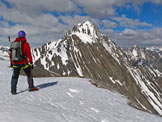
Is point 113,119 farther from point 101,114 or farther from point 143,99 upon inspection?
point 143,99

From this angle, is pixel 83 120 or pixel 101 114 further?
pixel 101 114

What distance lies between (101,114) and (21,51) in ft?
22.4

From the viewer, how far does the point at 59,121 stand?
20.9 feet

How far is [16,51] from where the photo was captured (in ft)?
33.5

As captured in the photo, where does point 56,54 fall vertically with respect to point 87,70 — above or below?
above

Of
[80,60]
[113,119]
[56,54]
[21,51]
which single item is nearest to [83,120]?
[113,119]

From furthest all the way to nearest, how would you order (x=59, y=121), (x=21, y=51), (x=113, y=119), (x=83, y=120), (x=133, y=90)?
1. (x=133, y=90)
2. (x=21, y=51)
3. (x=113, y=119)
4. (x=83, y=120)
5. (x=59, y=121)

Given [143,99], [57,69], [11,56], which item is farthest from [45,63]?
[11,56]

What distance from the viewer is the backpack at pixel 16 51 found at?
1018cm

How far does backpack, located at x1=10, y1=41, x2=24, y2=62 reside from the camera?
33.4 feet

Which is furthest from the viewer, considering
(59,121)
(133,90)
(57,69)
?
(133,90)

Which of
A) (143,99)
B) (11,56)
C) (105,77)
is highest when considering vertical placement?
(11,56)

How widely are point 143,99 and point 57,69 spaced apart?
4563 inches

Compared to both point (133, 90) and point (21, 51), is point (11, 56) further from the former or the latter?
point (133, 90)
